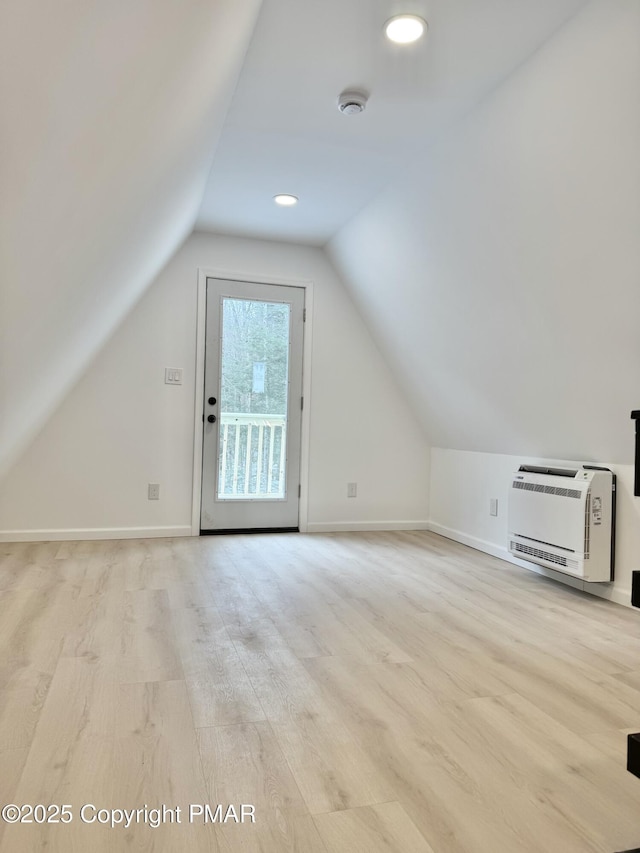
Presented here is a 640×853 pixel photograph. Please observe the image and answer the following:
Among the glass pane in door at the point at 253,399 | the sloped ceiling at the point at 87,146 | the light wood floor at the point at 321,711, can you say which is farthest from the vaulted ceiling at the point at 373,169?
the light wood floor at the point at 321,711

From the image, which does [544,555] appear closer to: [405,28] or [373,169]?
[373,169]

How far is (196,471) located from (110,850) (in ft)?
10.3

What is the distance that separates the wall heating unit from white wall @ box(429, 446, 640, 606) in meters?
0.06

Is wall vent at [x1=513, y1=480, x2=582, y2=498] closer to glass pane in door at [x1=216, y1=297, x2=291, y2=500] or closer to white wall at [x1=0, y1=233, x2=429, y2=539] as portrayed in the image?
white wall at [x1=0, y1=233, x2=429, y2=539]

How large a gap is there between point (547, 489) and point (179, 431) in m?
2.47

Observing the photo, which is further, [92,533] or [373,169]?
[92,533]

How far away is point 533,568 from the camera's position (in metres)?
3.45

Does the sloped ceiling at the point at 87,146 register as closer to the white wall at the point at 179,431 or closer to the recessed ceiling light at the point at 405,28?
the recessed ceiling light at the point at 405,28

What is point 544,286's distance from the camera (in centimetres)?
259

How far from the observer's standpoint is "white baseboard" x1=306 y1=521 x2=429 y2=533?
450 cm

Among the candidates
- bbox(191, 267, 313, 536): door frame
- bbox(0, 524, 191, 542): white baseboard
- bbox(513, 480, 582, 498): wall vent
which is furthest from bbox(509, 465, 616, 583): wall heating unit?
bbox(0, 524, 191, 542): white baseboard

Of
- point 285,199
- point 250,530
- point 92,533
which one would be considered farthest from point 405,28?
point 92,533

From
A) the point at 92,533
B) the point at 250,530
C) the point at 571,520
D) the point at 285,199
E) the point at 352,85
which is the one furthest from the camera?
the point at 250,530

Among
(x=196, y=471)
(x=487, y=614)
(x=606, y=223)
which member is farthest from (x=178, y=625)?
(x=606, y=223)
